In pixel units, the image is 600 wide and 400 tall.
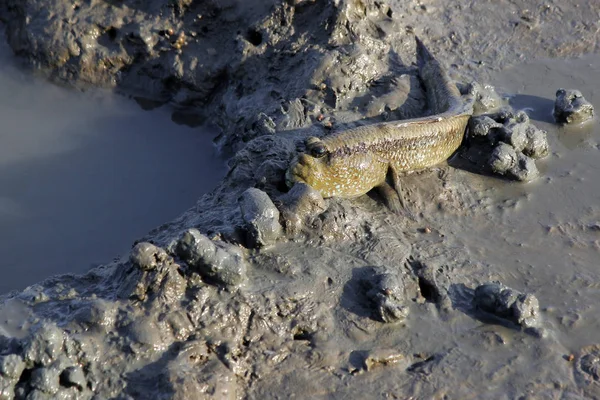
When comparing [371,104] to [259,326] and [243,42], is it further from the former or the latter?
[259,326]

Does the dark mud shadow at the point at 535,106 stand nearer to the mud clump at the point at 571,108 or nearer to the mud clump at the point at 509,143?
the mud clump at the point at 571,108

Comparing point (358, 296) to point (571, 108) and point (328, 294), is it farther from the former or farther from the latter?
point (571, 108)

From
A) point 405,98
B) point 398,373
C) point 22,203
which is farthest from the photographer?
point 405,98

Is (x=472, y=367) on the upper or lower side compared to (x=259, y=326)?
lower

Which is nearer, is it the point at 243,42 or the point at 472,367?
the point at 472,367

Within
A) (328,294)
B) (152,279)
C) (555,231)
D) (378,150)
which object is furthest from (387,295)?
(555,231)

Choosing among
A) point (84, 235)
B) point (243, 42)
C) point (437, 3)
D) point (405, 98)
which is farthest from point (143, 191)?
point (437, 3)

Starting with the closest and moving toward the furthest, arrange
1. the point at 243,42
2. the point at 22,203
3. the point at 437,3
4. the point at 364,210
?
the point at 364,210
the point at 22,203
the point at 243,42
the point at 437,3
